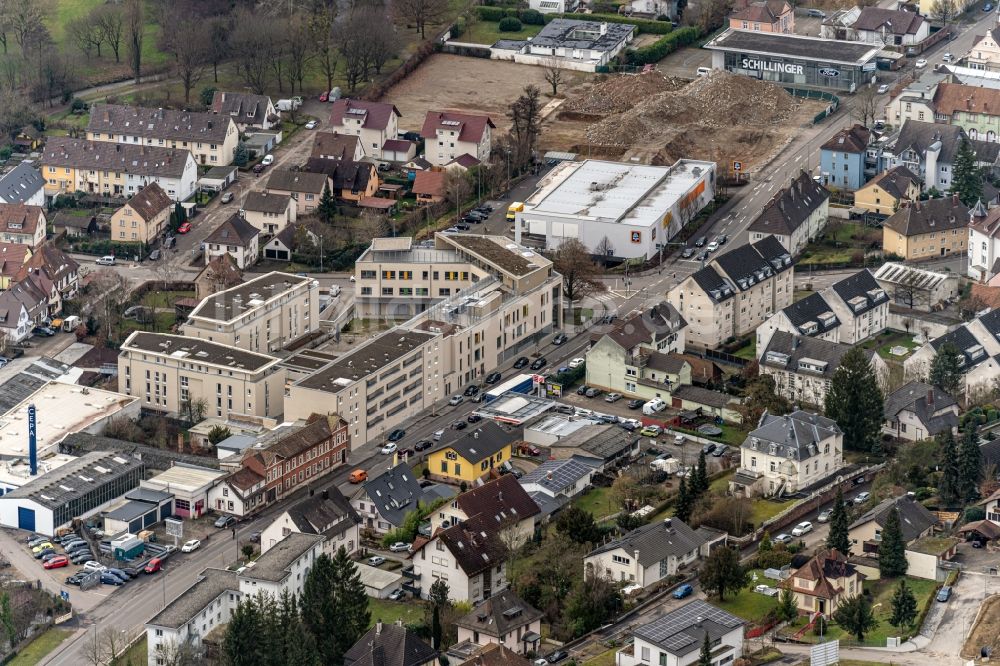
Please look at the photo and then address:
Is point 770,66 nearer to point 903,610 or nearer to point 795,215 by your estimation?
point 795,215

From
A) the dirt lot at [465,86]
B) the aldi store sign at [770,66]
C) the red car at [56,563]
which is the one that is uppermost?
the aldi store sign at [770,66]

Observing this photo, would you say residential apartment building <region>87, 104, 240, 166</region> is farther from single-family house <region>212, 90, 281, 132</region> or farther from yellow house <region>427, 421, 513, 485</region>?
yellow house <region>427, 421, 513, 485</region>

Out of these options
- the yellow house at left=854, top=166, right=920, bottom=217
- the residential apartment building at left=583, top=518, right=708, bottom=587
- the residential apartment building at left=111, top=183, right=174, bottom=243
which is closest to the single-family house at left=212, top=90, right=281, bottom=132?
the residential apartment building at left=111, top=183, right=174, bottom=243

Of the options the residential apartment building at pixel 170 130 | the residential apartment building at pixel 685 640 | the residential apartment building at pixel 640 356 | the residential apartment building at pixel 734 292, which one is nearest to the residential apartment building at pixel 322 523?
the residential apartment building at pixel 685 640

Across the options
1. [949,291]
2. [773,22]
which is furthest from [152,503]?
[773,22]

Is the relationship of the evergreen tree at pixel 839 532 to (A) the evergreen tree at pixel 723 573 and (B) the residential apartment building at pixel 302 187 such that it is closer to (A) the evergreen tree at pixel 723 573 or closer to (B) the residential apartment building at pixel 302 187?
(A) the evergreen tree at pixel 723 573

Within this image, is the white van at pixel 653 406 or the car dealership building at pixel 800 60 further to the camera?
the car dealership building at pixel 800 60

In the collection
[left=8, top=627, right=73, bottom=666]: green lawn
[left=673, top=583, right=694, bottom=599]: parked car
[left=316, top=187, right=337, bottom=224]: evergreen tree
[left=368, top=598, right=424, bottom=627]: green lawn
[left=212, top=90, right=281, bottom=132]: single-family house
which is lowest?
[left=8, top=627, right=73, bottom=666]: green lawn
